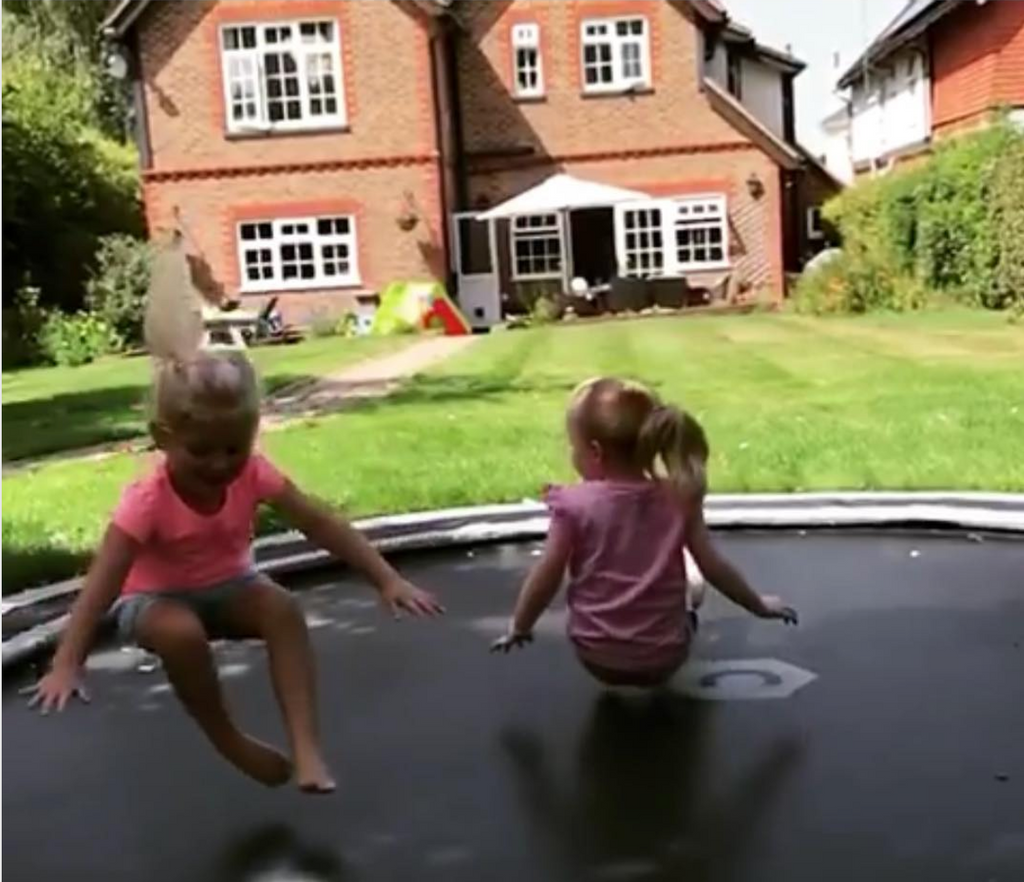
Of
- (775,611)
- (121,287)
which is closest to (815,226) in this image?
(121,287)

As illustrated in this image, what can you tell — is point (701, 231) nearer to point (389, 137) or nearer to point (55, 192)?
point (389, 137)

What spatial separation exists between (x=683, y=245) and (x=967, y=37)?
3103mm

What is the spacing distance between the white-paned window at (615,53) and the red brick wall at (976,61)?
104 inches

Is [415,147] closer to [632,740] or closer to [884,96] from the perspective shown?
[884,96]

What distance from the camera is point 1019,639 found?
2.43m

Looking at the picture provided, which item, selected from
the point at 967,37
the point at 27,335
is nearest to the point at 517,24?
the point at 967,37

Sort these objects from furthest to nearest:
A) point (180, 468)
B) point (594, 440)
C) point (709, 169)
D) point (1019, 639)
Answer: point (709, 169) → point (1019, 639) → point (594, 440) → point (180, 468)

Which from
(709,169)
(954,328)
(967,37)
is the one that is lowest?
(954,328)

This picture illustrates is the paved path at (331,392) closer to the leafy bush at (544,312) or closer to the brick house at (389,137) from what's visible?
the leafy bush at (544,312)

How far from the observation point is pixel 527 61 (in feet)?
42.2

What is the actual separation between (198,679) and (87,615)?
0.49ft

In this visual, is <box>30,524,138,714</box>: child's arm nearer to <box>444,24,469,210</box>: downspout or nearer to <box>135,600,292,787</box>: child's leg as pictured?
<box>135,600,292,787</box>: child's leg

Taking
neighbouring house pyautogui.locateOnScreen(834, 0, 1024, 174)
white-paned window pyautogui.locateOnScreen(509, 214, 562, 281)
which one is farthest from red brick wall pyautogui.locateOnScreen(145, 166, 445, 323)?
neighbouring house pyautogui.locateOnScreen(834, 0, 1024, 174)

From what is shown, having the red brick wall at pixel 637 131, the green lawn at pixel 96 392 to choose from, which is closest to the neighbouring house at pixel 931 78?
the red brick wall at pixel 637 131
